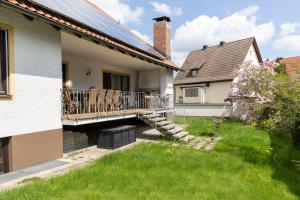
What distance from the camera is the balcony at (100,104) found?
28.7ft

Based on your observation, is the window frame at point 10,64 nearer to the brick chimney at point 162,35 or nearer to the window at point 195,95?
the brick chimney at point 162,35

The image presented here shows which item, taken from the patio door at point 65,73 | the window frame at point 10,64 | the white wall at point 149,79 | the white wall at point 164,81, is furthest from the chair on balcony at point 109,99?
the white wall at point 149,79

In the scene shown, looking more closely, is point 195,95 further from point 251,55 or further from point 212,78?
point 251,55

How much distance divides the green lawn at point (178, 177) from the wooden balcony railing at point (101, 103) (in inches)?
83.7

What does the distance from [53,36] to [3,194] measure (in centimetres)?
492

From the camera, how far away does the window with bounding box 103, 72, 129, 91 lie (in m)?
15.5

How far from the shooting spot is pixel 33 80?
24.0 feet

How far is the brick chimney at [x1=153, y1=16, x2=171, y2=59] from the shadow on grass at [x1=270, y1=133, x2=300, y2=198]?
354 inches

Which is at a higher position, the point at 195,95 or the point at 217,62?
the point at 217,62

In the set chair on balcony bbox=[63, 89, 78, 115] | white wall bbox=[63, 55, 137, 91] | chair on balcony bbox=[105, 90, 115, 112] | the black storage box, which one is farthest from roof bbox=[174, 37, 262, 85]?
chair on balcony bbox=[63, 89, 78, 115]

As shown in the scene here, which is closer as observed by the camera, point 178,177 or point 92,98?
point 178,177

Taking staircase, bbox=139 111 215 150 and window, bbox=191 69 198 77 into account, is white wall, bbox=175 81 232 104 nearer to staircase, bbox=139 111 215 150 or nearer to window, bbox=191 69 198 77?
window, bbox=191 69 198 77

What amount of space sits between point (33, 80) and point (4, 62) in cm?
94

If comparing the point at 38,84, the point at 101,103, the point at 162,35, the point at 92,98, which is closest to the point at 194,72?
the point at 162,35
